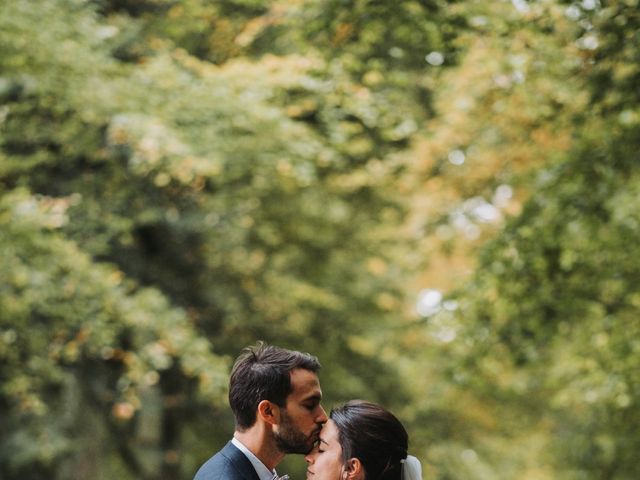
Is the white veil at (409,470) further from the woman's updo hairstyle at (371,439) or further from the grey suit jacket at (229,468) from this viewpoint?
the grey suit jacket at (229,468)

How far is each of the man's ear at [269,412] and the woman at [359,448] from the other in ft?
1.02

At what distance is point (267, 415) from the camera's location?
4.68 m

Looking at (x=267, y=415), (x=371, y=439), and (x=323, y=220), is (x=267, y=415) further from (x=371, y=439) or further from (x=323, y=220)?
(x=323, y=220)

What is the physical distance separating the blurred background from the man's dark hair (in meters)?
3.62

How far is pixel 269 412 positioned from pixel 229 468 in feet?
0.97

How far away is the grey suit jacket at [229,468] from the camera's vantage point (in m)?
4.56

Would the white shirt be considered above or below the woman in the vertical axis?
above

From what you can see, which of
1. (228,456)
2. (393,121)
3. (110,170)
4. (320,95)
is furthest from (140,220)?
(228,456)

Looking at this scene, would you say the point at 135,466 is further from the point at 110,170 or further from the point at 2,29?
the point at 2,29

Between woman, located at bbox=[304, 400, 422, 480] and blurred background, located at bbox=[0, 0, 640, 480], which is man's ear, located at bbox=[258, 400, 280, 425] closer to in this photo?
woman, located at bbox=[304, 400, 422, 480]

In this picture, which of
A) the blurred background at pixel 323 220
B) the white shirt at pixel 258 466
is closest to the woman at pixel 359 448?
the white shirt at pixel 258 466

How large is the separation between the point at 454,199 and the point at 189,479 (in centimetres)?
800

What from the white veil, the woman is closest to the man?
the woman

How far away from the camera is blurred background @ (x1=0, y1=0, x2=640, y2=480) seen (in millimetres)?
9758
